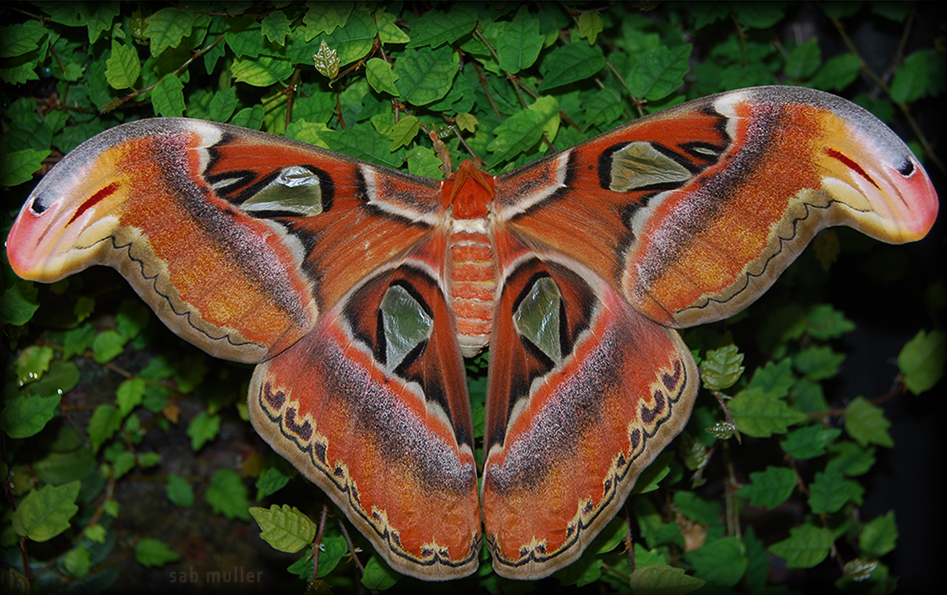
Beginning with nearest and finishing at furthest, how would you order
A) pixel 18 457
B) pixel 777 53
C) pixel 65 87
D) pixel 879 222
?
pixel 879 222
pixel 65 87
pixel 18 457
pixel 777 53

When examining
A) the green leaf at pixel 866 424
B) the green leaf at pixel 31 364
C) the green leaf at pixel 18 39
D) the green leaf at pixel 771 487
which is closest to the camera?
the green leaf at pixel 18 39

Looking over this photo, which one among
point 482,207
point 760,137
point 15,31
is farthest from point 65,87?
point 760,137

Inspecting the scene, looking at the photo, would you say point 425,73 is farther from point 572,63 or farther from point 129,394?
point 129,394

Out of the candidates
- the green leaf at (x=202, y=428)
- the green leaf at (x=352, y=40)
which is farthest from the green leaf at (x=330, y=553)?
the green leaf at (x=352, y=40)

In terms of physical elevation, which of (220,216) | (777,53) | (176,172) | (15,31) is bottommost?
(777,53)

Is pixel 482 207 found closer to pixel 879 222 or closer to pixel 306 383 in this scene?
pixel 306 383

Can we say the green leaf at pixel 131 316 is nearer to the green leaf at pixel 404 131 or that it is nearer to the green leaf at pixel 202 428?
the green leaf at pixel 202 428

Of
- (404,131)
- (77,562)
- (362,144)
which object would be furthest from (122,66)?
(77,562)
